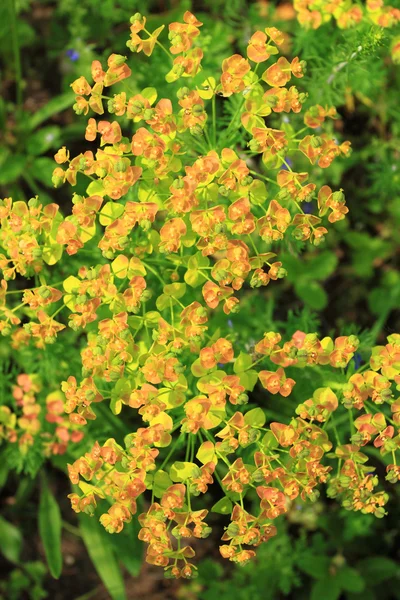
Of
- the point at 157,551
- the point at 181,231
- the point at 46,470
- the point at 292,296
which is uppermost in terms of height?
the point at 181,231

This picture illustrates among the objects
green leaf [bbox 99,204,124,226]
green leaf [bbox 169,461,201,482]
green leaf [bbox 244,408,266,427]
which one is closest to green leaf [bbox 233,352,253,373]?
green leaf [bbox 244,408,266,427]

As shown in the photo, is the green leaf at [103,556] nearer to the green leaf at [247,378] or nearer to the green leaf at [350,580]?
the green leaf at [350,580]

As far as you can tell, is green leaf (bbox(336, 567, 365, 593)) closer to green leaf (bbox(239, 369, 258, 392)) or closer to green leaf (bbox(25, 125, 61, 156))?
green leaf (bbox(239, 369, 258, 392))

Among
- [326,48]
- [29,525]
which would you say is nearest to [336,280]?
[326,48]

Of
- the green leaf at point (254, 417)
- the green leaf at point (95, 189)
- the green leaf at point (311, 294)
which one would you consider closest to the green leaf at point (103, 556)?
the green leaf at point (254, 417)

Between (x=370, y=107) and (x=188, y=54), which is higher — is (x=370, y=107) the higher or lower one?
the lower one

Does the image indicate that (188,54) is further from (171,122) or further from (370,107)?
(370,107)
